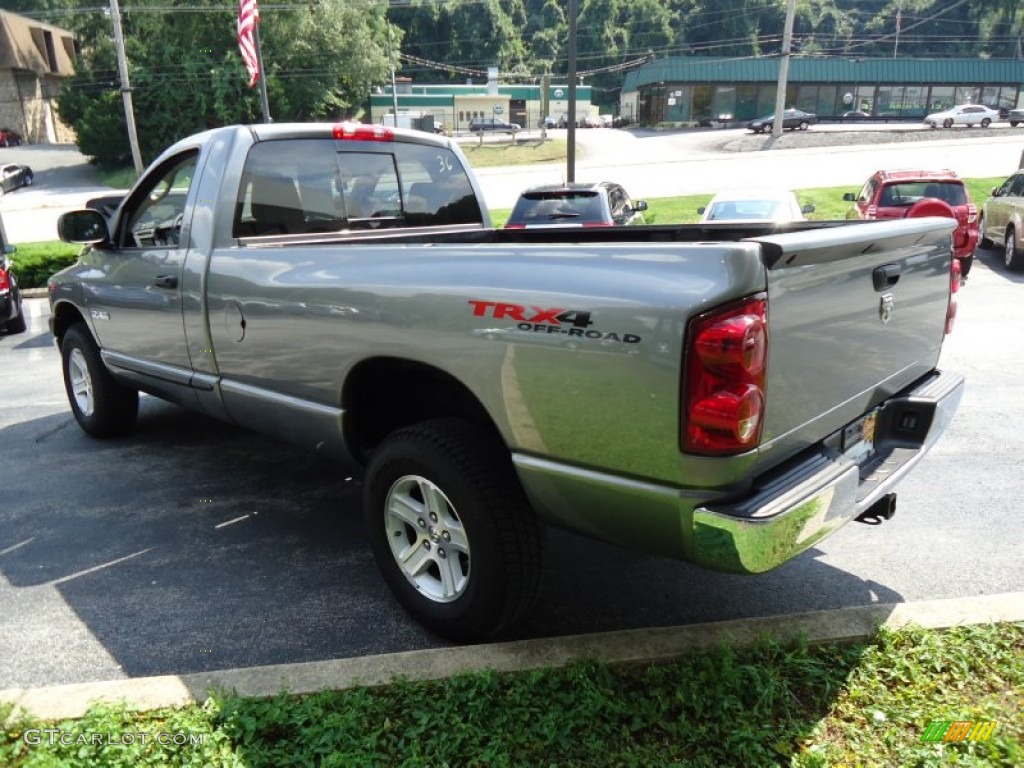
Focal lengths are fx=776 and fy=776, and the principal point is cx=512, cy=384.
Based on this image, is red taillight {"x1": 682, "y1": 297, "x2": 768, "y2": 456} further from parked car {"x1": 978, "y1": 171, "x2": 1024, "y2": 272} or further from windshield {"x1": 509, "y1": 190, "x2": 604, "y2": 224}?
parked car {"x1": 978, "y1": 171, "x2": 1024, "y2": 272}

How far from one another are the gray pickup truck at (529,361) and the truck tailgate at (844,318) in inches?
0.5

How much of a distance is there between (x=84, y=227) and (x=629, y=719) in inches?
180

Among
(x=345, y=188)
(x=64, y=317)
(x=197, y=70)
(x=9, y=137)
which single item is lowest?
(x=64, y=317)

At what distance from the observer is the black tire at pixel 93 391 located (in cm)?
534

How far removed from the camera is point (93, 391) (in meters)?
5.44

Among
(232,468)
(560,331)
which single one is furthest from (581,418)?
(232,468)

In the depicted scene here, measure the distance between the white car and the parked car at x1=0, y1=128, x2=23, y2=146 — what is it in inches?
2527

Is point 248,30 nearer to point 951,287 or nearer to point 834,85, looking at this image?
point 951,287

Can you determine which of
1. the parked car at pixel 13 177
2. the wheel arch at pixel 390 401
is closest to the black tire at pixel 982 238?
the wheel arch at pixel 390 401

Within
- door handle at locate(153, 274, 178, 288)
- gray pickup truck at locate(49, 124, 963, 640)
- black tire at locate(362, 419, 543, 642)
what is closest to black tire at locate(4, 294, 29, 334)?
gray pickup truck at locate(49, 124, 963, 640)

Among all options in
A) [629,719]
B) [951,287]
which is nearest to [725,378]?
[629,719]

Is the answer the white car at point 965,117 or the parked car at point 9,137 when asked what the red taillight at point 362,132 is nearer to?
the white car at point 965,117

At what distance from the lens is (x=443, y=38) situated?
94938mm

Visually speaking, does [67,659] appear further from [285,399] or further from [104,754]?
[285,399]
